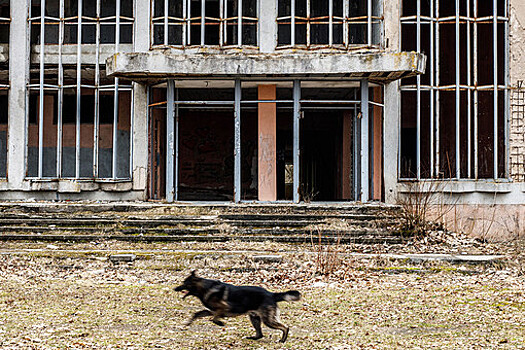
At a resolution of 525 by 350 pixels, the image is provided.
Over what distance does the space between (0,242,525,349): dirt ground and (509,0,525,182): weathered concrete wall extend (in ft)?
17.5

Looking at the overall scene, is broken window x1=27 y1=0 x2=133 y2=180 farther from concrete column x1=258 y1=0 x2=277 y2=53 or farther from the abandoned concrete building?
concrete column x1=258 y1=0 x2=277 y2=53

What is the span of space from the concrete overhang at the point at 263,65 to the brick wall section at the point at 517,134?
3.04m

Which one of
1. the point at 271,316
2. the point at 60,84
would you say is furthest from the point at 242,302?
the point at 60,84

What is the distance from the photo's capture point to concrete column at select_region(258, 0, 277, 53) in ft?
51.6

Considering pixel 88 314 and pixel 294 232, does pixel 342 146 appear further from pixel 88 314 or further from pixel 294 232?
pixel 88 314

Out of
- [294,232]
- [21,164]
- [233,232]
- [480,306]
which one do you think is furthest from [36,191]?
[480,306]

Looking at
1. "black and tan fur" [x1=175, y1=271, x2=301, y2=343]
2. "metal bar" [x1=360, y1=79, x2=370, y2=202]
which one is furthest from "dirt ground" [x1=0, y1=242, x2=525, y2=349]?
"metal bar" [x1=360, y1=79, x2=370, y2=202]

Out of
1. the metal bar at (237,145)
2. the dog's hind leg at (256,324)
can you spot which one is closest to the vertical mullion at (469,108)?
the metal bar at (237,145)

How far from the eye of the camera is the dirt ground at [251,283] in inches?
228

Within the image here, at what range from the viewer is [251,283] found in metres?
8.60

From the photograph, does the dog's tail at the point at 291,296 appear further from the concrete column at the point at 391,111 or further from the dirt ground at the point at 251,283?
the concrete column at the point at 391,111

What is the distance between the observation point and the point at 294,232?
478 inches

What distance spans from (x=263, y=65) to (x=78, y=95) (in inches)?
208

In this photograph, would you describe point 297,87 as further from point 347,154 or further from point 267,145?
point 347,154
